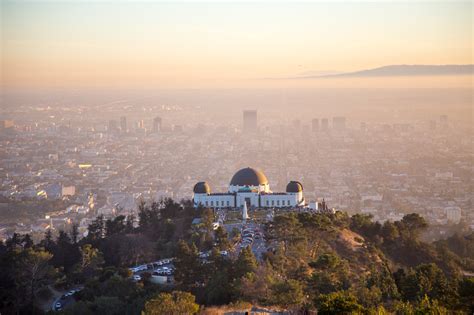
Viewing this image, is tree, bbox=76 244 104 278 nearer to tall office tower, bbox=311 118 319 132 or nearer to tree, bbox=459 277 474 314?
tree, bbox=459 277 474 314

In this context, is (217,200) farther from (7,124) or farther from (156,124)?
(156,124)

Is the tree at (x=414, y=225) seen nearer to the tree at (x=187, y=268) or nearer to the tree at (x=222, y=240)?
the tree at (x=222, y=240)

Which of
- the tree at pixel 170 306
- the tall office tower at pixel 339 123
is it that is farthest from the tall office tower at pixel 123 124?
the tree at pixel 170 306

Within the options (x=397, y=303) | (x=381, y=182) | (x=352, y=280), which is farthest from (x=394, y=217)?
(x=397, y=303)

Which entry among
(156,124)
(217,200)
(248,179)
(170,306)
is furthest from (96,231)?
(156,124)

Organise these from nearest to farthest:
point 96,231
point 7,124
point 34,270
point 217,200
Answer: point 34,270 → point 96,231 → point 217,200 → point 7,124

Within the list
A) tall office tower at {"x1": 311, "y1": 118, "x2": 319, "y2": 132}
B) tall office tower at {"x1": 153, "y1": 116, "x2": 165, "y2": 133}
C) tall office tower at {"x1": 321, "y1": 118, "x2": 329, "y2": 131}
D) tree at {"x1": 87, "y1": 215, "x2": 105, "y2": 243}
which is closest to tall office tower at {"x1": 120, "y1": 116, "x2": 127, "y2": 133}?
tall office tower at {"x1": 153, "y1": 116, "x2": 165, "y2": 133}

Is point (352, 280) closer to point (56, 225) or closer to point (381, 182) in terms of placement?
point (56, 225)
